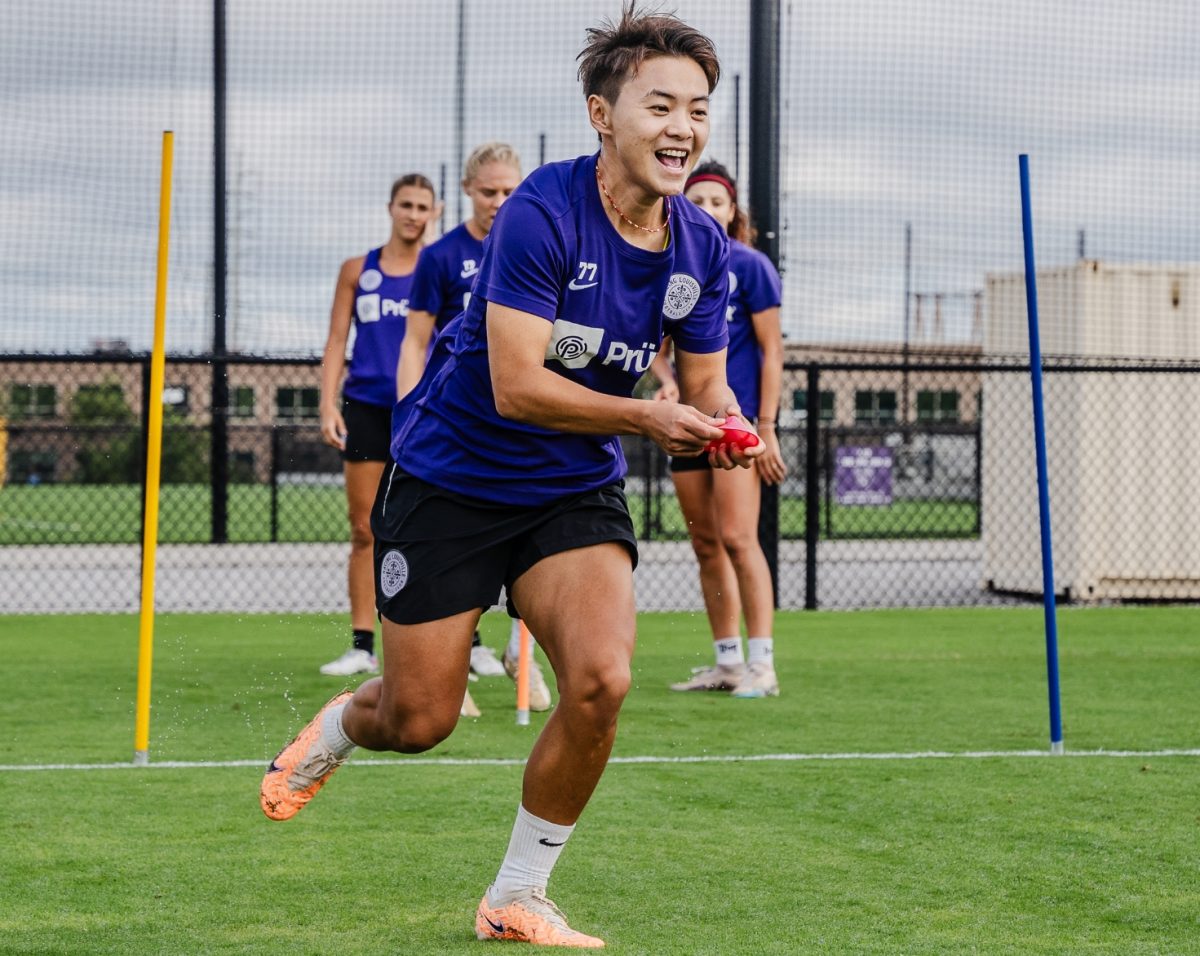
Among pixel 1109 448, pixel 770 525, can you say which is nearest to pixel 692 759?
pixel 770 525

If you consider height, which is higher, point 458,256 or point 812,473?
point 458,256

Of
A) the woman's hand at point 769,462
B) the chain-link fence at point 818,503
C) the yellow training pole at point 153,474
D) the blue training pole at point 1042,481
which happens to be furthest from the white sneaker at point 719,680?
the chain-link fence at point 818,503

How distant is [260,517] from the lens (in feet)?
75.8

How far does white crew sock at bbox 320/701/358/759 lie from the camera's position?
3955 millimetres

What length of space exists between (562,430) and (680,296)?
1.32ft

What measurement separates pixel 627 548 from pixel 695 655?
16.9 feet

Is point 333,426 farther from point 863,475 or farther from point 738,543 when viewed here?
point 863,475

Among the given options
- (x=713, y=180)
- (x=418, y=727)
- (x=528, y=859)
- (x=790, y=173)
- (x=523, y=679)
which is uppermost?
(x=790, y=173)

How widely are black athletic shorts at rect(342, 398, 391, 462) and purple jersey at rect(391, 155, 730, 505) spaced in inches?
130

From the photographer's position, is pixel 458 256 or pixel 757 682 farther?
pixel 757 682

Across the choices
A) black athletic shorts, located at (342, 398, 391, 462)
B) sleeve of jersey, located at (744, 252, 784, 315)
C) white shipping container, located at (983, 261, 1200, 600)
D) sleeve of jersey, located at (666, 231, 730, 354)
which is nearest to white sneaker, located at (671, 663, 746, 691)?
sleeve of jersey, located at (744, 252, 784, 315)

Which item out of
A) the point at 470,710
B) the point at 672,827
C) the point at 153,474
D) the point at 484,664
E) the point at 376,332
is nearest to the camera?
the point at 672,827

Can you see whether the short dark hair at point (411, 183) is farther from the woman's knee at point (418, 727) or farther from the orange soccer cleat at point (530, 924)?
the orange soccer cleat at point (530, 924)

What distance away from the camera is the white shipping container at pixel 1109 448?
11.8m
